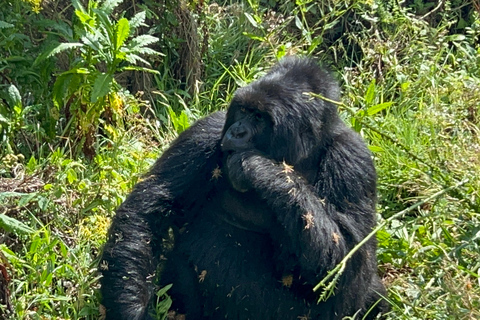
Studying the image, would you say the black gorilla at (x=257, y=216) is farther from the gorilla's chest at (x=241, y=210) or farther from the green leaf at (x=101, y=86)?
the green leaf at (x=101, y=86)

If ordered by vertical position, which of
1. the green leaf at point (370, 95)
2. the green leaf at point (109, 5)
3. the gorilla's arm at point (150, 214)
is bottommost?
the green leaf at point (370, 95)

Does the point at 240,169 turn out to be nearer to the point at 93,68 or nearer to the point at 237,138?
the point at 237,138

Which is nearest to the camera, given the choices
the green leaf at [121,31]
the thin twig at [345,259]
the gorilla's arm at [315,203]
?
the thin twig at [345,259]

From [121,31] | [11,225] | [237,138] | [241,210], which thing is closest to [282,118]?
[237,138]

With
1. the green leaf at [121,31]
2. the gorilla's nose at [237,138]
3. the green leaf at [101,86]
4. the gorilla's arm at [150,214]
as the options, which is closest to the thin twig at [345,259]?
the gorilla's nose at [237,138]

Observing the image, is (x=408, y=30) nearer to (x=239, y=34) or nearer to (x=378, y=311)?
(x=239, y=34)

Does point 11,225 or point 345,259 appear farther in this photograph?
point 11,225

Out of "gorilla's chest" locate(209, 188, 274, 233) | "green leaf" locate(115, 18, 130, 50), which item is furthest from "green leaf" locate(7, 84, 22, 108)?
"gorilla's chest" locate(209, 188, 274, 233)

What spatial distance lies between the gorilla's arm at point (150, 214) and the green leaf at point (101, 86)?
0.64 meters

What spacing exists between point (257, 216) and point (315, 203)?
17.1 inches

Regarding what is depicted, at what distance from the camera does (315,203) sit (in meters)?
4.23

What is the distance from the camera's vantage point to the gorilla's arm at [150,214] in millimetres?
4320

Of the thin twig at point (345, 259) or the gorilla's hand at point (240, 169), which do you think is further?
the gorilla's hand at point (240, 169)

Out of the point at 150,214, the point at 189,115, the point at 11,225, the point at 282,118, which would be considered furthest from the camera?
the point at 189,115
